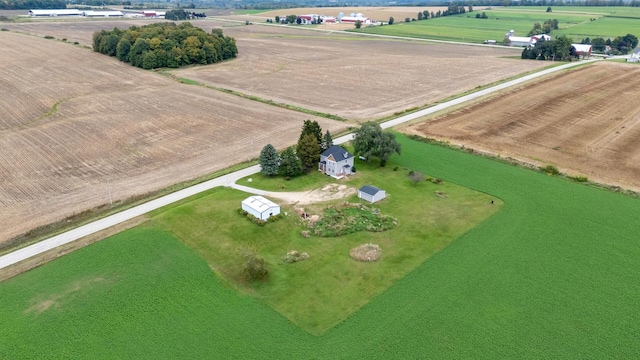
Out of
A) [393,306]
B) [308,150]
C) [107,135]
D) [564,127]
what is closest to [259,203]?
[308,150]

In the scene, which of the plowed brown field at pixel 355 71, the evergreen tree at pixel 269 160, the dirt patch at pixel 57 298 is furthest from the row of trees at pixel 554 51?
the dirt patch at pixel 57 298

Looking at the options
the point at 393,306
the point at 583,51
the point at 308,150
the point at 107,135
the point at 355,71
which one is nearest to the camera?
the point at 393,306

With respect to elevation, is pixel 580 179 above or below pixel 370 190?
above

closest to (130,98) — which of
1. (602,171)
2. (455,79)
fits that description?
(455,79)

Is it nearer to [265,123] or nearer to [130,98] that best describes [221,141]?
[265,123]

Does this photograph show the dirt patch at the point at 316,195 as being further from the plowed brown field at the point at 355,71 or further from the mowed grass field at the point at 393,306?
the plowed brown field at the point at 355,71

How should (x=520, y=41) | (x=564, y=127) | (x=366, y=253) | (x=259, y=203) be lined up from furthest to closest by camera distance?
1. (x=520, y=41)
2. (x=564, y=127)
3. (x=259, y=203)
4. (x=366, y=253)

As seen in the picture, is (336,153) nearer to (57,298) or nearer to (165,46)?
(57,298)
